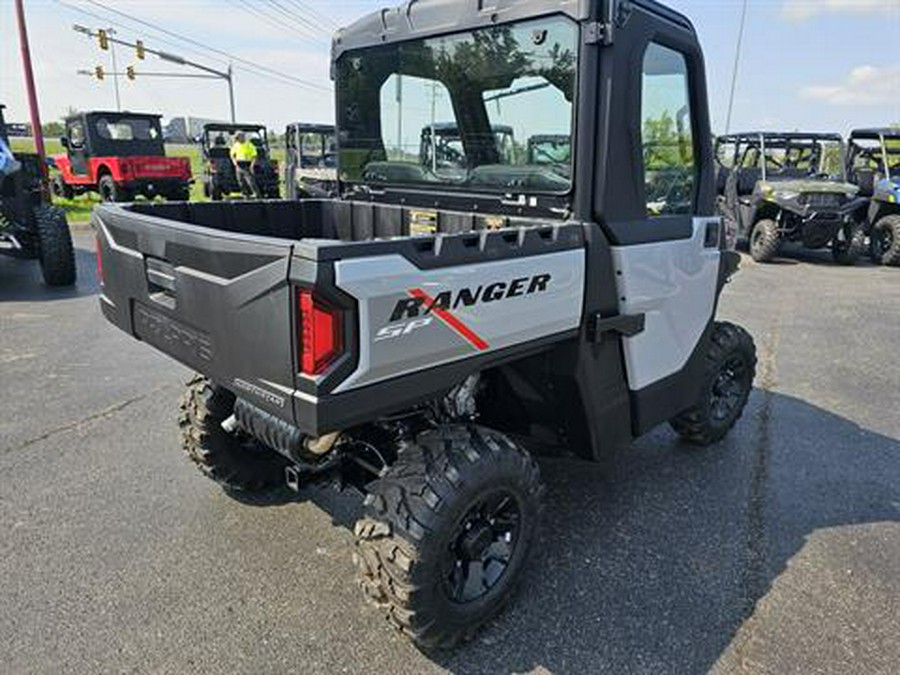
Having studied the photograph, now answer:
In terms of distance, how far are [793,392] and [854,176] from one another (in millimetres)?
9441

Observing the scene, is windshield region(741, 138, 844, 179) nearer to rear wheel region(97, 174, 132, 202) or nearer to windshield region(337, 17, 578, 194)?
windshield region(337, 17, 578, 194)

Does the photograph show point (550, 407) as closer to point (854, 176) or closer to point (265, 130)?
point (854, 176)

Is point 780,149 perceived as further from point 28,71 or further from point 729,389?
point 28,71

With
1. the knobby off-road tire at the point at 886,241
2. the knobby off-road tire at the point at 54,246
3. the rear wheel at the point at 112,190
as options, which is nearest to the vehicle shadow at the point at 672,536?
the knobby off-road tire at the point at 54,246

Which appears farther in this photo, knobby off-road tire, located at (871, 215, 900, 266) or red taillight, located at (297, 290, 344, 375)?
knobby off-road tire, located at (871, 215, 900, 266)

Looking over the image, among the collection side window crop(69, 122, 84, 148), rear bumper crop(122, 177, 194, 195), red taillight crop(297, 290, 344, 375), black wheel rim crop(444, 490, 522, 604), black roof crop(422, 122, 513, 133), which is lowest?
black wheel rim crop(444, 490, 522, 604)

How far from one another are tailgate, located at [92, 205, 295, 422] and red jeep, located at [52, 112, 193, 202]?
15.5 meters

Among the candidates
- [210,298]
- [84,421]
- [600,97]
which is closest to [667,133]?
[600,97]

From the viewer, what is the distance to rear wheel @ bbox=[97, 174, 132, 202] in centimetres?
1639

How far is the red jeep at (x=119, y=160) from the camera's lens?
53.6 feet

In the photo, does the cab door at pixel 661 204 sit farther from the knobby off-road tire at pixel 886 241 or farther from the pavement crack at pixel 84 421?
the knobby off-road tire at pixel 886 241

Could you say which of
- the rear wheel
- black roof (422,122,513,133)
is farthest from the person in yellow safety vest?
black roof (422,122,513,133)

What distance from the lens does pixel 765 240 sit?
37.2 feet

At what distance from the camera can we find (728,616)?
2.51 meters
